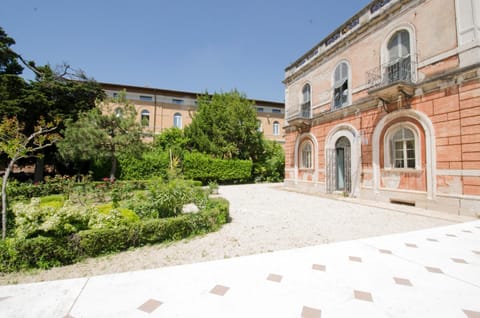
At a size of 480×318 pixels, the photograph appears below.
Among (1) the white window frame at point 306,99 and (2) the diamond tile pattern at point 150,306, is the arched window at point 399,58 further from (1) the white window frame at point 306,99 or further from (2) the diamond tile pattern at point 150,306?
(2) the diamond tile pattern at point 150,306

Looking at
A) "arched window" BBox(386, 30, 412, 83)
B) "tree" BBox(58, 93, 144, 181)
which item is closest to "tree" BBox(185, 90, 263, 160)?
"tree" BBox(58, 93, 144, 181)

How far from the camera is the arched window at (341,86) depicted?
1156 centimetres

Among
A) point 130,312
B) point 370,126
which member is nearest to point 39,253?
point 130,312

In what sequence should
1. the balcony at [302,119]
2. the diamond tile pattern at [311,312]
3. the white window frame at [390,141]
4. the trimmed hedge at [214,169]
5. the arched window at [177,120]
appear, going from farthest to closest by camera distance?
the arched window at [177,120] < the trimmed hedge at [214,169] < the balcony at [302,119] < the white window frame at [390,141] < the diamond tile pattern at [311,312]

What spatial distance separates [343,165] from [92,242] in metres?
12.3

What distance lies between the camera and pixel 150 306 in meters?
2.40

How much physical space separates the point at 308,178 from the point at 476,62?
9.04 metres

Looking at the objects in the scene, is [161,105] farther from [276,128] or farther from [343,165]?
[343,165]

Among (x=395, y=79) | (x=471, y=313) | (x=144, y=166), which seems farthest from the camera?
(x=144, y=166)

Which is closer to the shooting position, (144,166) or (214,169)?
(144,166)

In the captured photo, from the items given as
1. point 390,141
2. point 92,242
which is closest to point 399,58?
point 390,141

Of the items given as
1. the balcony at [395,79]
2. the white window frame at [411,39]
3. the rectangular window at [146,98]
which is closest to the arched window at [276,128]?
the rectangular window at [146,98]

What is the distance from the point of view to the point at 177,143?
2075 centimetres

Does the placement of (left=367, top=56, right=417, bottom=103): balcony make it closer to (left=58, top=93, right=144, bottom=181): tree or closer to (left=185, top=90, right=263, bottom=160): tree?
(left=185, top=90, right=263, bottom=160): tree
